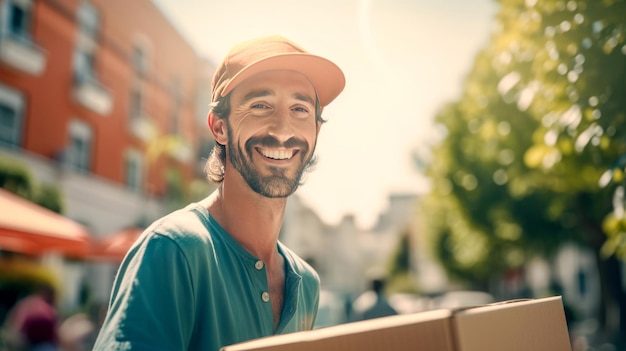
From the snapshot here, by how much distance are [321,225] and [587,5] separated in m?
53.6

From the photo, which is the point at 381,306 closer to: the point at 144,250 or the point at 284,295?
the point at 284,295

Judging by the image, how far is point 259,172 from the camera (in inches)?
64.2

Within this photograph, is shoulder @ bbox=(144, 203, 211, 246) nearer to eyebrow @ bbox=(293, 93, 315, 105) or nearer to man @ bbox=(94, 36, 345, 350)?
man @ bbox=(94, 36, 345, 350)

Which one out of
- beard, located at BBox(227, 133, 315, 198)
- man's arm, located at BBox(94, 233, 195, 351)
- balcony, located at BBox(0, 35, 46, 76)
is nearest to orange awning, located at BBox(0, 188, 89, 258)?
beard, located at BBox(227, 133, 315, 198)

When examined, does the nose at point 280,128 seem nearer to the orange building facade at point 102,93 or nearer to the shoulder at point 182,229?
the shoulder at point 182,229

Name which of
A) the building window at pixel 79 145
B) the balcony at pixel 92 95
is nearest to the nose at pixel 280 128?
the building window at pixel 79 145

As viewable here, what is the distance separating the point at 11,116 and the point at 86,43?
3729 mm

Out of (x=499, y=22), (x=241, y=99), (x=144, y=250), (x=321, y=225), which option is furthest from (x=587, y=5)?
(x=321, y=225)

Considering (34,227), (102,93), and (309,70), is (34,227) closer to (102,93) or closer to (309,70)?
(309,70)

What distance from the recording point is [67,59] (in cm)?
1603

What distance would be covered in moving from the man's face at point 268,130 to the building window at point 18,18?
14006 mm

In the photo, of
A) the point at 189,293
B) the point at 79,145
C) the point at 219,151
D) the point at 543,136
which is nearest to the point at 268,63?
the point at 219,151

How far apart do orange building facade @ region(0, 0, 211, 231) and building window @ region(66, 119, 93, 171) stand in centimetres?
3

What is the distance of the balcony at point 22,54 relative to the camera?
43.8 feet
